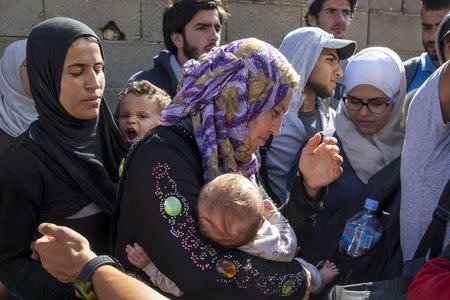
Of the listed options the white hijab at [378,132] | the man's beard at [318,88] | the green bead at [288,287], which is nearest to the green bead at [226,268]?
the green bead at [288,287]

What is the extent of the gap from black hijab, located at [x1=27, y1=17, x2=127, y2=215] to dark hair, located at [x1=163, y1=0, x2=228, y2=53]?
6.04 feet

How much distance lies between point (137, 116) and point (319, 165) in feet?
3.90

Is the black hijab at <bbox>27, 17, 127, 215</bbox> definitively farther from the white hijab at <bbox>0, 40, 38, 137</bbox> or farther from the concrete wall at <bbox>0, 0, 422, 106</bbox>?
the concrete wall at <bbox>0, 0, 422, 106</bbox>

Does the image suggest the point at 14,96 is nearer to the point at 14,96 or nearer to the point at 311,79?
the point at 14,96

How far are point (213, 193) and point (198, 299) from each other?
1.00 ft

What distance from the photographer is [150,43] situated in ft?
15.5

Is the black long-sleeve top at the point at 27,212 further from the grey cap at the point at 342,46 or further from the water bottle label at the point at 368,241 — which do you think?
the grey cap at the point at 342,46

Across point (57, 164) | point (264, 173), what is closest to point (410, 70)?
point (264, 173)

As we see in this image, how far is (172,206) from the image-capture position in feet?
5.33

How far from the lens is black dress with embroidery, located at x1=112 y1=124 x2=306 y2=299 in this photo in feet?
5.26

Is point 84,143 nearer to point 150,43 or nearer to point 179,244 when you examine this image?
point 179,244

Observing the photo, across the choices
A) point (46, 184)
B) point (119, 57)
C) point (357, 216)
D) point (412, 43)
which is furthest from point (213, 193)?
point (412, 43)

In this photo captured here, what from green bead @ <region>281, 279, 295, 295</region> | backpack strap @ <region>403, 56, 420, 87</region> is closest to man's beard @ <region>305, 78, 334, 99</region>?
backpack strap @ <region>403, 56, 420, 87</region>

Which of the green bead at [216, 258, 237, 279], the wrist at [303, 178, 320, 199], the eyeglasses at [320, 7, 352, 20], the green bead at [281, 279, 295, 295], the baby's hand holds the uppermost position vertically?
the eyeglasses at [320, 7, 352, 20]
